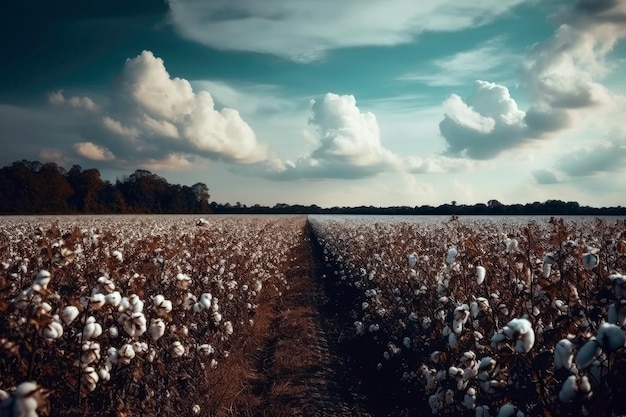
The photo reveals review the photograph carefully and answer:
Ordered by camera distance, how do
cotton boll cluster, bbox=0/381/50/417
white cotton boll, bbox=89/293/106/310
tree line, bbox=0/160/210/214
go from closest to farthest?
cotton boll cluster, bbox=0/381/50/417
white cotton boll, bbox=89/293/106/310
tree line, bbox=0/160/210/214

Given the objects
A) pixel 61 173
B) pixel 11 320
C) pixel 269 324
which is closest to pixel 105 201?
pixel 61 173

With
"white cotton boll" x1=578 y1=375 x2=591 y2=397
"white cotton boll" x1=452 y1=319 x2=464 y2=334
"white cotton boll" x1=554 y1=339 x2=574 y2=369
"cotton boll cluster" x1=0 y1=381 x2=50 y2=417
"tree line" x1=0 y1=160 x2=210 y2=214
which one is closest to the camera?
"cotton boll cluster" x1=0 y1=381 x2=50 y2=417

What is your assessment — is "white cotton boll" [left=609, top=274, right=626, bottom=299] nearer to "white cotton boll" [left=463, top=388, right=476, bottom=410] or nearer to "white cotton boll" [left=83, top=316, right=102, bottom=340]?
"white cotton boll" [left=463, top=388, right=476, bottom=410]

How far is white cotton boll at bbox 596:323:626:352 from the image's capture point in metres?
2.19

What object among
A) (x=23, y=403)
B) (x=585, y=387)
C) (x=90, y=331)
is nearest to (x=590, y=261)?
(x=585, y=387)

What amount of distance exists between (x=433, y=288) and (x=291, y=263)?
1223 cm

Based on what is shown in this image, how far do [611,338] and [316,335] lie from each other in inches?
289

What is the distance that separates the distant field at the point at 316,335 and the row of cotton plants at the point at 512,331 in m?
0.02

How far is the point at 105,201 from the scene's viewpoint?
82.4 m

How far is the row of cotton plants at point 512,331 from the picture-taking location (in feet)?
8.18

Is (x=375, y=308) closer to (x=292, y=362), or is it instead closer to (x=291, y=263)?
(x=292, y=362)

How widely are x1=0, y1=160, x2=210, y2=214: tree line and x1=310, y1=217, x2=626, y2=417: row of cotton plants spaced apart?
262 feet

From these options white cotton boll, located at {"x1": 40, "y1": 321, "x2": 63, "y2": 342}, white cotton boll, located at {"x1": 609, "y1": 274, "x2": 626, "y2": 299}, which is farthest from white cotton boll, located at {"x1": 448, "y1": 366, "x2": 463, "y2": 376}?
white cotton boll, located at {"x1": 40, "y1": 321, "x2": 63, "y2": 342}

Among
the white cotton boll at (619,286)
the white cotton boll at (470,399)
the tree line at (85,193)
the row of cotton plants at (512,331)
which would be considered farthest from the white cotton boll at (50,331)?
the tree line at (85,193)
